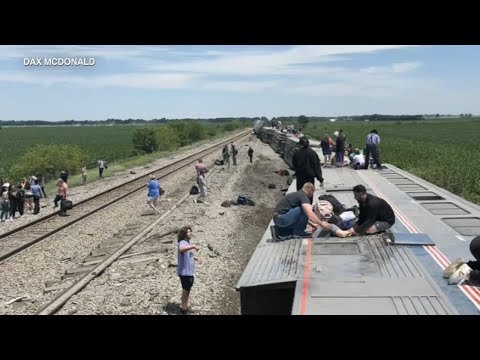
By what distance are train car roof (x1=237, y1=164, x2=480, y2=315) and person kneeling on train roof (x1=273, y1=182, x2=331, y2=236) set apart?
304 mm

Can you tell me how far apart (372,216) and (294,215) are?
4.12 feet

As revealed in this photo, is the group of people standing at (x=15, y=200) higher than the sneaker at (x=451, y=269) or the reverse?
the reverse

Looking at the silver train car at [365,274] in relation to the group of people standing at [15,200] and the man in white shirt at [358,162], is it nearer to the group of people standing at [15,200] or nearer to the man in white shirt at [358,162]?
the man in white shirt at [358,162]

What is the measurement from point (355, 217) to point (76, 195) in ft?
56.0

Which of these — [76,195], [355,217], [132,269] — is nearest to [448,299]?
[355,217]

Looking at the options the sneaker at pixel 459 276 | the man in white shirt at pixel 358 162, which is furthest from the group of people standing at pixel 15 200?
the sneaker at pixel 459 276

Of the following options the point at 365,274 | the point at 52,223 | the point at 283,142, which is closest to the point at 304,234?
the point at 365,274

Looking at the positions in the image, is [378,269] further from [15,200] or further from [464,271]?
[15,200]

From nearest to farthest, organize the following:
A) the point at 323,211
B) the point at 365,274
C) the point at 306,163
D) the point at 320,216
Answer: the point at 365,274 < the point at 320,216 < the point at 323,211 < the point at 306,163

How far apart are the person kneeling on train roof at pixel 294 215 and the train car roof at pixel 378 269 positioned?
0.30 metres

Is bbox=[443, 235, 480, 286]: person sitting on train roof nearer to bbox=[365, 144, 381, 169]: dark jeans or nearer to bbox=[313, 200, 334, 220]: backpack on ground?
bbox=[313, 200, 334, 220]: backpack on ground

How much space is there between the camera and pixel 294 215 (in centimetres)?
938

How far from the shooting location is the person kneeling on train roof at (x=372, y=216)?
8930 millimetres
